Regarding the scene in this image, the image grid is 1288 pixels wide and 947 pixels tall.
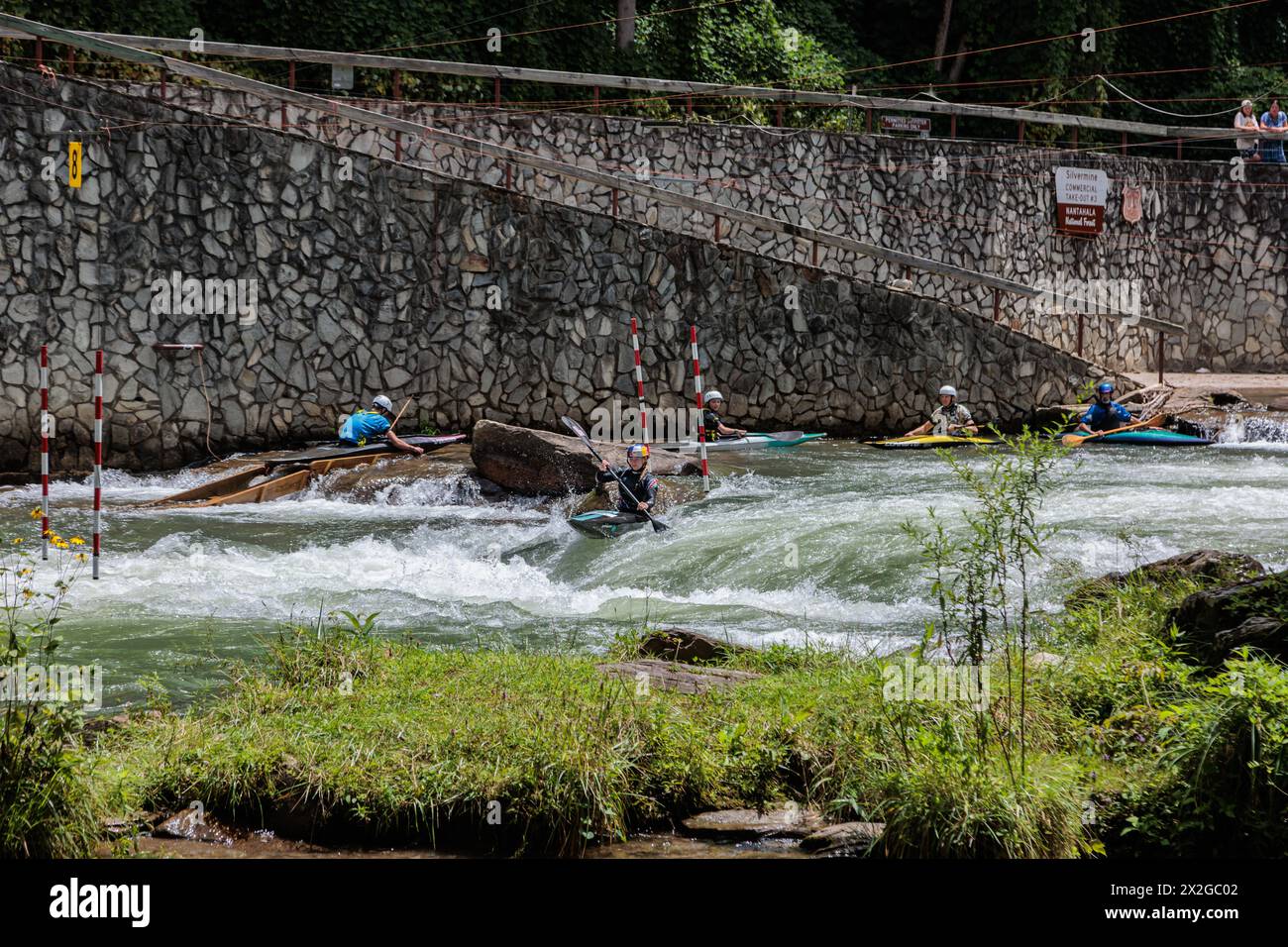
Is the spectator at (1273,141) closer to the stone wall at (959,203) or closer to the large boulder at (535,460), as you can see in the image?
the stone wall at (959,203)

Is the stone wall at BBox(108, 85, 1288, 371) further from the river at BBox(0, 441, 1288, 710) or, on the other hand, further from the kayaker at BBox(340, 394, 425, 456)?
the river at BBox(0, 441, 1288, 710)

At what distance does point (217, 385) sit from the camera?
15.6 meters

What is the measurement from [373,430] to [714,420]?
14.3ft

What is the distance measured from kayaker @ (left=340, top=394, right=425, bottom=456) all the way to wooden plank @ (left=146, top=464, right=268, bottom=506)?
45.1 inches

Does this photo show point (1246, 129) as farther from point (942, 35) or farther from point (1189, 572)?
point (1189, 572)

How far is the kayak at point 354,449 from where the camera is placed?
14.5 m

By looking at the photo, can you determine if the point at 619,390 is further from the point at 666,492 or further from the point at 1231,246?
the point at 1231,246

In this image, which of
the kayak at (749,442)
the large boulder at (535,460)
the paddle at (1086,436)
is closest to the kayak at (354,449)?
the large boulder at (535,460)

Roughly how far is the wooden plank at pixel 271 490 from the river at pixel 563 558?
0.21 m

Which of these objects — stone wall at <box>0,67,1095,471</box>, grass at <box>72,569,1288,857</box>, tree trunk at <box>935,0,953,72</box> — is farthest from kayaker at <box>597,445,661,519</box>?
tree trunk at <box>935,0,953,72</box>

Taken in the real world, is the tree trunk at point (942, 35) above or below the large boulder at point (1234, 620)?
above

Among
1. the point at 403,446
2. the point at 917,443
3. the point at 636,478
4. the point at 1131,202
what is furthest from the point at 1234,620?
the point at 1131,202

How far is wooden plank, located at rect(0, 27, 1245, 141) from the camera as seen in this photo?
16.8m
